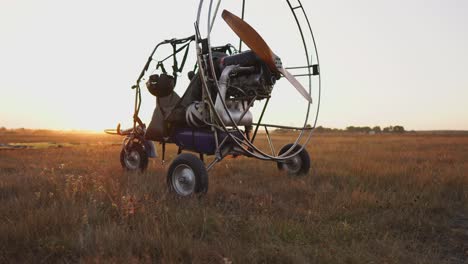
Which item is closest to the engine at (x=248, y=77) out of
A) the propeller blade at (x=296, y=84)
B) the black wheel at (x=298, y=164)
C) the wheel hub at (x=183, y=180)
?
the propeller blade at (x=296, y=84)

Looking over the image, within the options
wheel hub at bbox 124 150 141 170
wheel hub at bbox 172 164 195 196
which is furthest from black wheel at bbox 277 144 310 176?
wheel hub at bbox 124 150 141 170

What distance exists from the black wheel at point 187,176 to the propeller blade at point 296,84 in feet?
7.37

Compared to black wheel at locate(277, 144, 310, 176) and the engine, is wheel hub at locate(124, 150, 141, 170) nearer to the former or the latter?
the engine

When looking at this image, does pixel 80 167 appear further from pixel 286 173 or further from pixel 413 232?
pixel 413 232

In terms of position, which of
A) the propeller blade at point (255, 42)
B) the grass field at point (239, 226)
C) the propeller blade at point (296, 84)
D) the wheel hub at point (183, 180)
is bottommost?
the grass field at point (239, 226)

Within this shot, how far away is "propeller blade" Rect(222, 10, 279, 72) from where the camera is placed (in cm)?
582

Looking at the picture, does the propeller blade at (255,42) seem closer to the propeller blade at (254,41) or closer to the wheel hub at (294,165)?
the propeller blade at (254,41)

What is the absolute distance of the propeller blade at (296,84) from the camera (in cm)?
640

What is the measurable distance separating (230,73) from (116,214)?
3.07 m

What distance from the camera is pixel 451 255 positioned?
3.96 meters

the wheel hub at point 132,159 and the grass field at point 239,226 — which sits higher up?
the wheel hub at point 132,159

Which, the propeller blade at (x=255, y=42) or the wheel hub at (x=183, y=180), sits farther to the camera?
the wheel hub at (x=183, y=180)

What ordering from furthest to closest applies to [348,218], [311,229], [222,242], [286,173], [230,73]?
[286,173]
[230,73]
[348,218]
[311,229]
[222,242]

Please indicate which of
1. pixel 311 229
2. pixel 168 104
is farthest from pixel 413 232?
pixel 168 104
